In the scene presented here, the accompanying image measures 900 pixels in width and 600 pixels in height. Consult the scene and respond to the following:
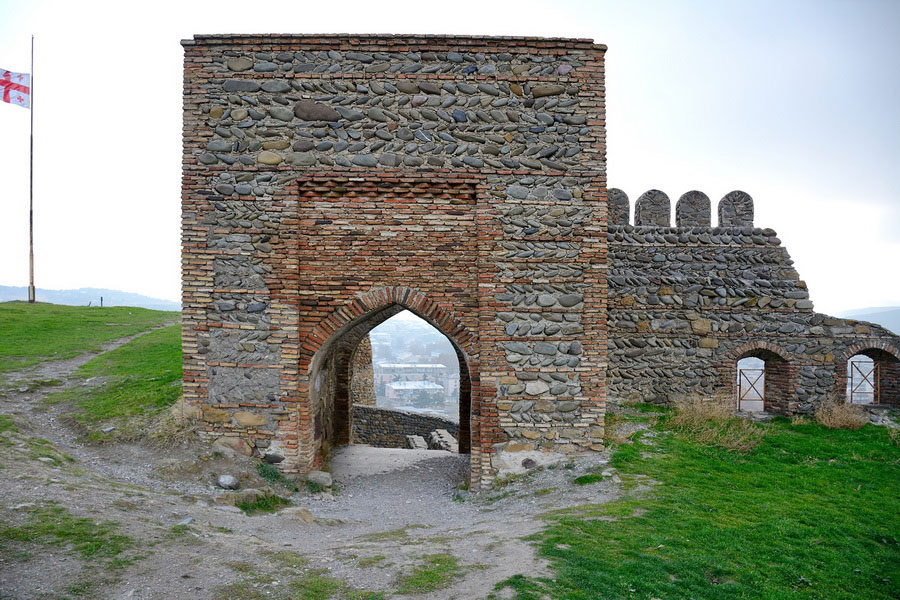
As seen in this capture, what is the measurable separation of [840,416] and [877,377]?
7.67 feet

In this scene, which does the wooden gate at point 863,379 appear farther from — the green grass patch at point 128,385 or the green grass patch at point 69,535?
the green grass patch at point 128,385

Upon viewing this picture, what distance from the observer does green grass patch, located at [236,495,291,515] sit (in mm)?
7340

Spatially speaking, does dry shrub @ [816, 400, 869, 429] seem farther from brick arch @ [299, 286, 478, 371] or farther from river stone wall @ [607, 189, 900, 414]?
brick arch @ [299, 286, 478, 371]

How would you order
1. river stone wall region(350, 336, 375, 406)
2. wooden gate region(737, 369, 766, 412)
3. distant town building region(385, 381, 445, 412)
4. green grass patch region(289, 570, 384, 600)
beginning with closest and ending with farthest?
green grass patch region(289, 570, 384, 600), wooden gate region(737, 369, 766, 412), river stone wall region(350, 336, 375, 406), distant town building region(385, 381, 445, 412)

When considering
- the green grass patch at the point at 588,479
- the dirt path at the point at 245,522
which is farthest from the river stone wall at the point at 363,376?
the green grass patch at the point at 588,479

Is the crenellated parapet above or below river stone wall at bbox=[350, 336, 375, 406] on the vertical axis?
above

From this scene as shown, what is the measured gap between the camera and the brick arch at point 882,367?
12547 millimetres

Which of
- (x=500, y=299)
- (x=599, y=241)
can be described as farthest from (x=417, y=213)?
(x=599, y=241)

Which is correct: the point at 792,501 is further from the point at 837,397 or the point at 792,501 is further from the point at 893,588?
the point at 837,397

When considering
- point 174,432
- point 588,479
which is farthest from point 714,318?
point 174,432

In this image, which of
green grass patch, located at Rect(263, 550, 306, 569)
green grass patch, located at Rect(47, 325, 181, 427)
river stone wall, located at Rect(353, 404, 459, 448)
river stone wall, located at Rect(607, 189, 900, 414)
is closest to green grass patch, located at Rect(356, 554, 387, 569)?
green grass patch, located at Rect(263, 550, 306, 569)

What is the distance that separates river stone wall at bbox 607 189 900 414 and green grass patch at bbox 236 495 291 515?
795 centimetres

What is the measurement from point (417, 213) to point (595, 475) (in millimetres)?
4880

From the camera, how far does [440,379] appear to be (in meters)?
75.9
